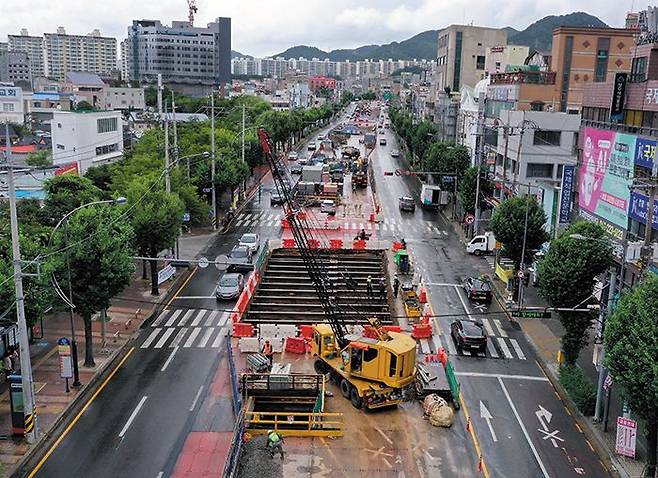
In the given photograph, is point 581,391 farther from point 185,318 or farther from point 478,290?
point 185,318

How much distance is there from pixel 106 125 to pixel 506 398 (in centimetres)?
7438

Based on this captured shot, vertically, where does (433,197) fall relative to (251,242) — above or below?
above

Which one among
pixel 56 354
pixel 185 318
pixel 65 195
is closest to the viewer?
pixel 56 354

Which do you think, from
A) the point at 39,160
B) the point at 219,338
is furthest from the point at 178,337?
the point at 39,160

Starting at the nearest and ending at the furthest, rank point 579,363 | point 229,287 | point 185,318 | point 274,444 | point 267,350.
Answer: point 274,444 → point 267,350 → point 579,363 → point 185,318 → point 229,287

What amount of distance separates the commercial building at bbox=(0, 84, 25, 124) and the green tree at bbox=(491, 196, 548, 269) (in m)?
113

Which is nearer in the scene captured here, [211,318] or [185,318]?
[185,318]

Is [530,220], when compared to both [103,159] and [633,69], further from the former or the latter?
[103,159]

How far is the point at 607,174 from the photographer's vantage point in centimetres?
3988

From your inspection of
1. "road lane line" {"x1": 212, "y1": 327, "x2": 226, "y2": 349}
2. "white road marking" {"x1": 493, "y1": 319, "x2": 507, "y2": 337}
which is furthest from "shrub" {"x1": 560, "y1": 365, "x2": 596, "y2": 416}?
"road lane line" {"x1": 212, "y1": 327, "x2": 226, "y2": 349}

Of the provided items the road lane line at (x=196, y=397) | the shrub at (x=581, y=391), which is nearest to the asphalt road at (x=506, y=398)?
the shrub at (x=581, y=391)

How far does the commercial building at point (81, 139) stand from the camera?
81125 millimetres

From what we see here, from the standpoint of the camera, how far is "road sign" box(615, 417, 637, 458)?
25.3 m

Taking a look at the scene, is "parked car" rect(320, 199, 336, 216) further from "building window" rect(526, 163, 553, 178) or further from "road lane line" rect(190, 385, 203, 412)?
"road lane line" rect(190, 385, 203, 412)
